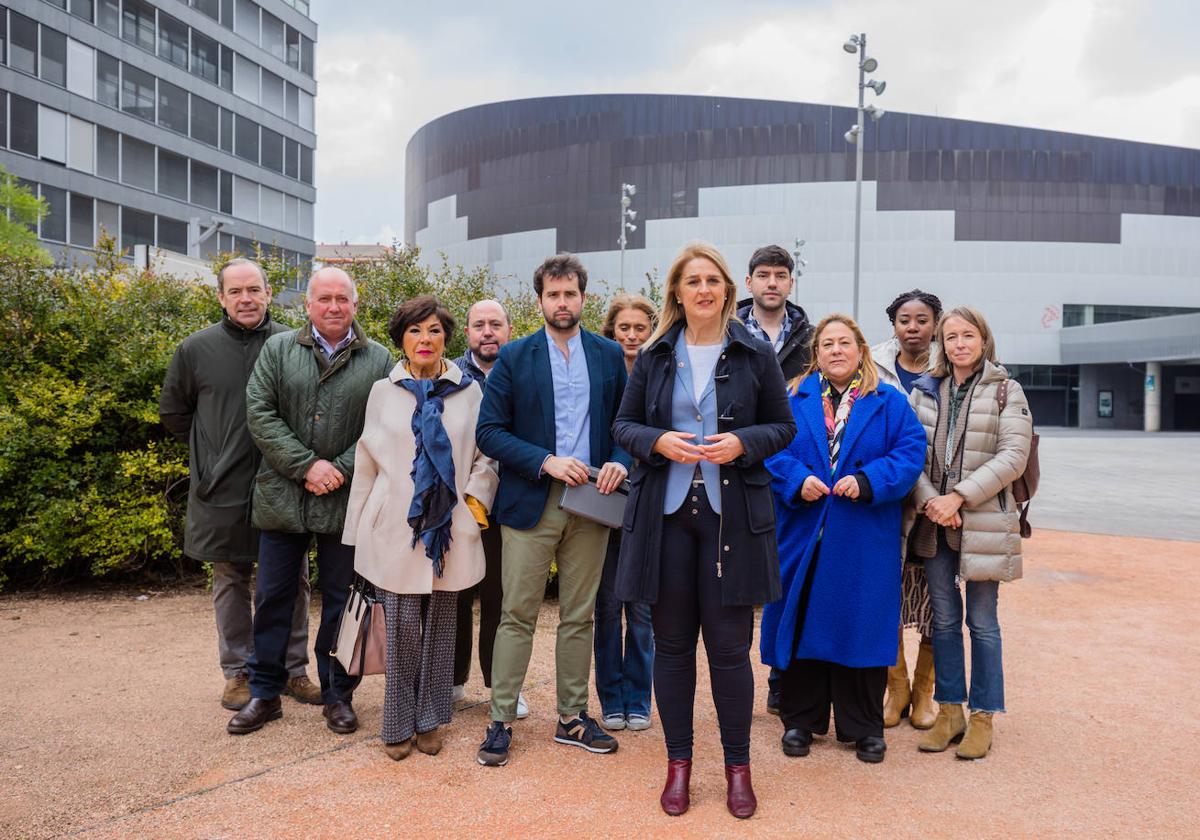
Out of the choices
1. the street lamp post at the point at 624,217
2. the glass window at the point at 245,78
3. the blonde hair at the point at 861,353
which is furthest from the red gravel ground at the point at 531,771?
the glass window at the point at 245,78

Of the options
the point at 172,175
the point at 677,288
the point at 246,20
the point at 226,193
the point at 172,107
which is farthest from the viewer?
the point at 246,20

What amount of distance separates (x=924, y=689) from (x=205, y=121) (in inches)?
1623

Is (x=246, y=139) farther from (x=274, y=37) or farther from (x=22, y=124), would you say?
(x=22, y=124)

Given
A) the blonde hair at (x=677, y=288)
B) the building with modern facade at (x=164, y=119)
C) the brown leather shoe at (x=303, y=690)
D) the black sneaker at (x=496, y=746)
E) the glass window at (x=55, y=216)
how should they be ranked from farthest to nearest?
the glass window at (x=55, y=216) < the building with modern facade at (x=164, y=119) < the brown leather shoe at (x=303, y=690) < the black sneaker at (x=496, y=746) < the blonde hair at (x=677, y=288)

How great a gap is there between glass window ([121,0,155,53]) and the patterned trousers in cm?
3812

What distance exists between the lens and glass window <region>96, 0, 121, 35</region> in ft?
108

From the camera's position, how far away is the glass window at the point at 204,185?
37750 millimetres

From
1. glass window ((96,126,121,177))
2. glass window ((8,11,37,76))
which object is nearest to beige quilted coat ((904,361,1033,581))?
glass window ((8,11,37,76))

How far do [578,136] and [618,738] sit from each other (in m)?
52.7

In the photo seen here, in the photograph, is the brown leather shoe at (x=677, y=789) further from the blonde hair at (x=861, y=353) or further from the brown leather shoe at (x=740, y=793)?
the blonde hair at (x=861, y=353)

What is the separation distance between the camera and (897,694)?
4.50m

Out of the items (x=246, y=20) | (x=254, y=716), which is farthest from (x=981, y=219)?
(x=254, y=716)

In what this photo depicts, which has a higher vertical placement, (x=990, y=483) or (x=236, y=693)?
(x=990, y=483)

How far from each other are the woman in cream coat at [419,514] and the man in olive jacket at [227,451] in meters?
0.83
